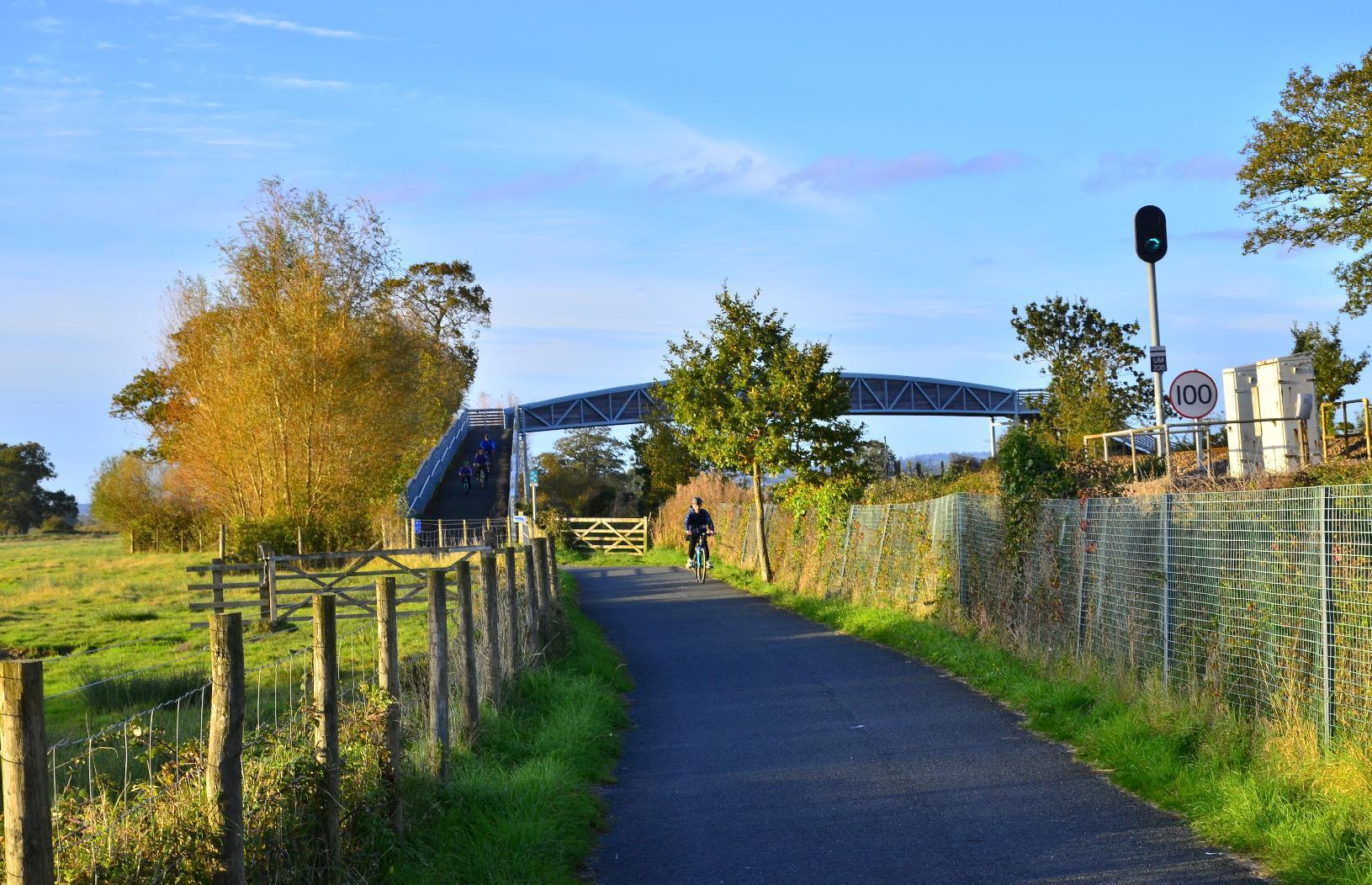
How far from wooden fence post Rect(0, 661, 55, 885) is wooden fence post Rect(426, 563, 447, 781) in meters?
3.89

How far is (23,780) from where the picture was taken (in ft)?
12.3

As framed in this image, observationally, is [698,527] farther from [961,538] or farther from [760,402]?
[961,538]

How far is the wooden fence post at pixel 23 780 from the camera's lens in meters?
3.73

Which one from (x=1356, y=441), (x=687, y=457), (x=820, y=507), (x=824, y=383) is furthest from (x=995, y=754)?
(x=687, y=457)

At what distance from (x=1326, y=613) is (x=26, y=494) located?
4693 inches

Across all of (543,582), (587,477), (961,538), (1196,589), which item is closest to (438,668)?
(1196,589)

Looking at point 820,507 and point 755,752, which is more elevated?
point 820,507

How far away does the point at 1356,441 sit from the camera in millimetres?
25969

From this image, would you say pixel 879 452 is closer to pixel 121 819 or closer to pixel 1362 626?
pixel 1362 626

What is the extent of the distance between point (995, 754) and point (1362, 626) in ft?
9.14

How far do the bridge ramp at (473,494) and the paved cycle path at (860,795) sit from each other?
3656 centimetres

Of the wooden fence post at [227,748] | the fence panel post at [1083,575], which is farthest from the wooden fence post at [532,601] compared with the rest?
the wooden fence post at [227,748]

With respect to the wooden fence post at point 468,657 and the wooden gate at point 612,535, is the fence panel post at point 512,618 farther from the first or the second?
the wooden gate at point 612,535

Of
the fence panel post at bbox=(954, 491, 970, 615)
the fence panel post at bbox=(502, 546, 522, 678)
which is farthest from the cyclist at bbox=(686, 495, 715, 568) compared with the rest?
the fence panel post at bbox=(502, 546, 522, 678)
